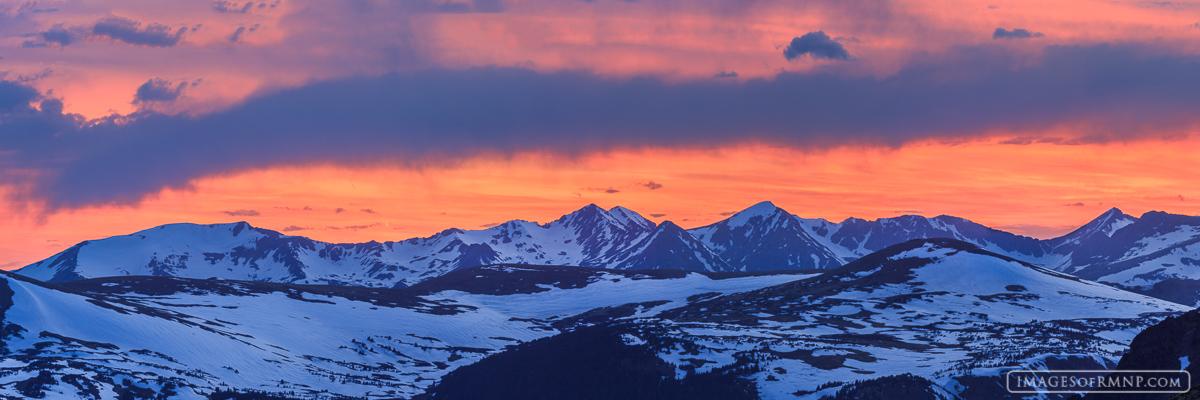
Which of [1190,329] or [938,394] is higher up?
[1190,329]

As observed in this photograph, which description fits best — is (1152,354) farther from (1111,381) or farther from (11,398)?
(11,398)

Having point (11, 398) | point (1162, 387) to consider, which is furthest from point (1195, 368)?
point (11, 398)

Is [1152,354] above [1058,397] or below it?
above

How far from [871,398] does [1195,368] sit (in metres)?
132

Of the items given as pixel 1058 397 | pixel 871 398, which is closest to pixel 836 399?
pixel 871 398

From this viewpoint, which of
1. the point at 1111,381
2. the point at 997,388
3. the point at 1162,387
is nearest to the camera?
the point at 1162,387

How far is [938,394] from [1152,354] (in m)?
128

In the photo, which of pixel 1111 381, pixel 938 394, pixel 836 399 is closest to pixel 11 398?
pixel 836 399

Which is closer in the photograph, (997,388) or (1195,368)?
(1195,368)

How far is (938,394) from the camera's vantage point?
198 meters

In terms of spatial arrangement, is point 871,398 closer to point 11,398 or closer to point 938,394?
point 938,394

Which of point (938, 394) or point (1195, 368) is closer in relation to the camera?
point (1195, 368)

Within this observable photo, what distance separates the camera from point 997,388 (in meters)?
195

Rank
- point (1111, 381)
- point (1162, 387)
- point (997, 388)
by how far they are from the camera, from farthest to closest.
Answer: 1. point (997, 388)
2. point (1111, 381)
3. point (1162, 387)
